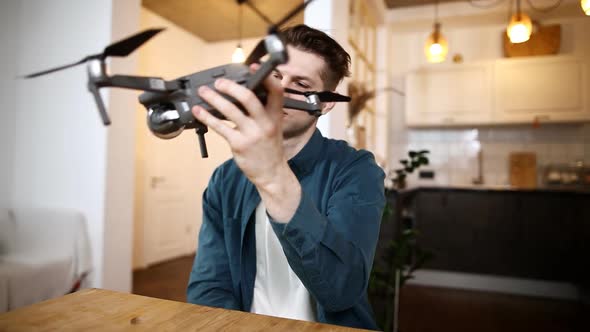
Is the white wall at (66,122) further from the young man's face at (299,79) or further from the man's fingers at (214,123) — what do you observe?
the man's fingers at (214,123)

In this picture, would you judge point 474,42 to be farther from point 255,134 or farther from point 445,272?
point 255,134

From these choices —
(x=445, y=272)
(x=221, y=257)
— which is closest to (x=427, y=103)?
(x=445, y=272)

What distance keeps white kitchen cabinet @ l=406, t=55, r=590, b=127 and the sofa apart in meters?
3.61

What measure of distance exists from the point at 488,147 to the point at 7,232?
4.55 m

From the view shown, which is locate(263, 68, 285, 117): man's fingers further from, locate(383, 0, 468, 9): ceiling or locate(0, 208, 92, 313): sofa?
locate(383, 0, 468, 9): ceiling

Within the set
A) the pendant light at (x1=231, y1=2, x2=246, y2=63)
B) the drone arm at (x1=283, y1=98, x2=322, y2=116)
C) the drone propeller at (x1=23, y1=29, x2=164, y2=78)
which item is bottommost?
the drone arm at (x1=283, y1=98, x2=322, y2=116)

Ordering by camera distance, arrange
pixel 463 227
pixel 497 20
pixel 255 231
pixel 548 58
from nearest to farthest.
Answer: pixel 255 231, pixel 463 227, pixel 548 58, pixel 497 20

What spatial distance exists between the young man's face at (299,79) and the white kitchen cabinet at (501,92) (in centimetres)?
372

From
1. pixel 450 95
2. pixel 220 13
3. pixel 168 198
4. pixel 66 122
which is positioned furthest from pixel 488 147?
pixel 66 122

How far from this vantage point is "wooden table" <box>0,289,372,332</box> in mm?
586

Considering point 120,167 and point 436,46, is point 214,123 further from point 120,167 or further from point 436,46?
point 436,46

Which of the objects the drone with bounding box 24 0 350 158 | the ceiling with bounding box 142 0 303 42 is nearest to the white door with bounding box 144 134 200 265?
the ceiling with bounding box 142 0 303 42

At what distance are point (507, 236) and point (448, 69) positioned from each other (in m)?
1.90

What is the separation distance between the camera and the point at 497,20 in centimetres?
Answer: 424
